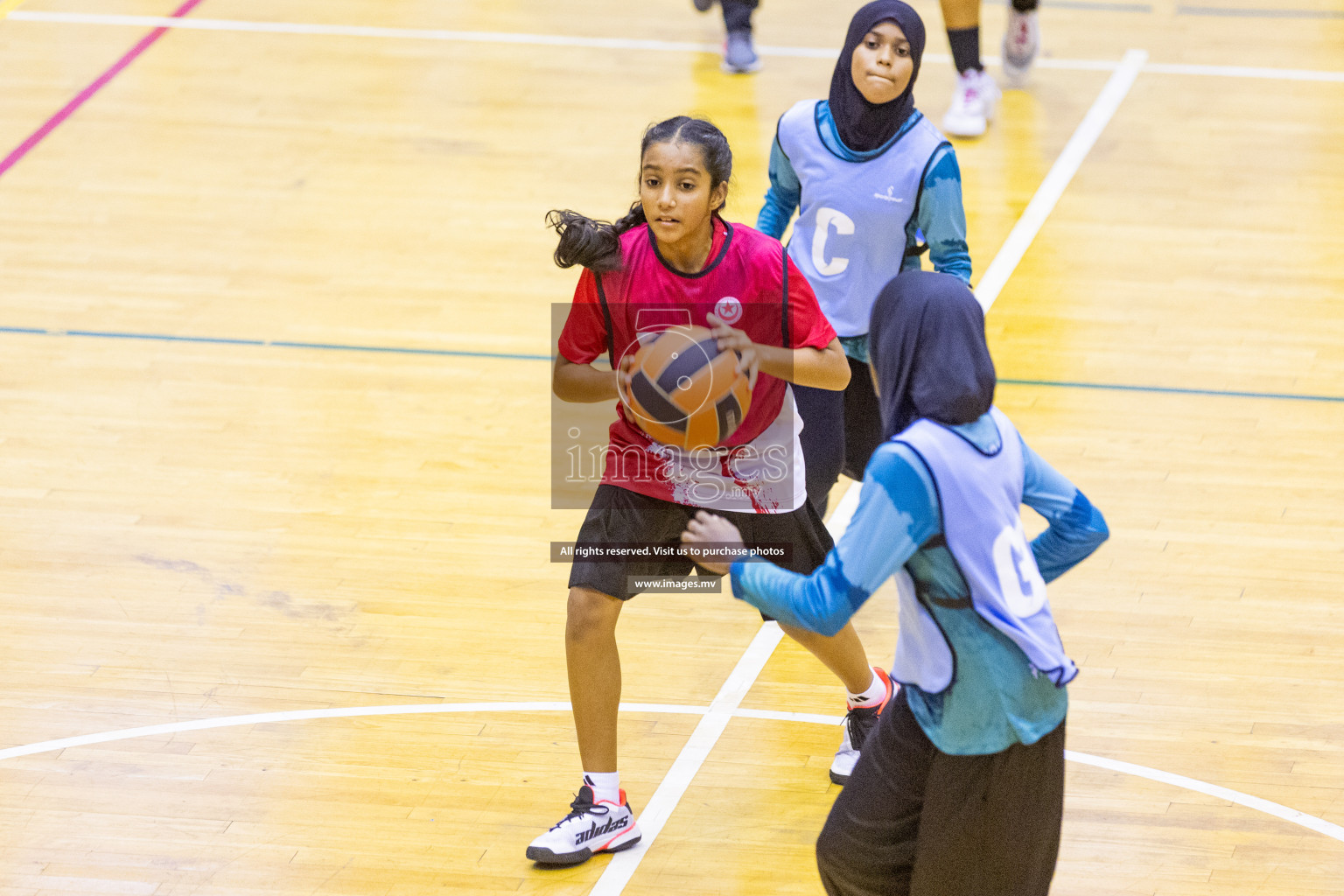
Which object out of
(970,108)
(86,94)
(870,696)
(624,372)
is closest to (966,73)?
(970,108)

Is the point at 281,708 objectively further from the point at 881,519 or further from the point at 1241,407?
the point at 1241,407

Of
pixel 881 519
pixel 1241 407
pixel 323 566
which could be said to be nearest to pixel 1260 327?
pixel 1241 407

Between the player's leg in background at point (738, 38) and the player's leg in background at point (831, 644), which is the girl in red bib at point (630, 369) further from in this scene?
the player's leg in background at point (738, 38)

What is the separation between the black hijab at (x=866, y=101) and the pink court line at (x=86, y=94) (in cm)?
504

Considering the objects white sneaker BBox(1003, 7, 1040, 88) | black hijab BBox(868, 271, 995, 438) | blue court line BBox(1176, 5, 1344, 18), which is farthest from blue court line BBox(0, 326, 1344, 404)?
blue court line BBox(1176, 5, 1344, 18)

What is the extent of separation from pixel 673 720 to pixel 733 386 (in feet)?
3.88

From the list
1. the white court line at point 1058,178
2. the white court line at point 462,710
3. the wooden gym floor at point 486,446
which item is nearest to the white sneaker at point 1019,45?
the wooden gym floor at point 486,446

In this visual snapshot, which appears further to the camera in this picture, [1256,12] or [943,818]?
[1256,12]

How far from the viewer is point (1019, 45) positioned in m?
8.64

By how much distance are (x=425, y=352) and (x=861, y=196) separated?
252 centimetres

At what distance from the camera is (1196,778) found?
411 centimetres

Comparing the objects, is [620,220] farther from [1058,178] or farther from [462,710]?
[1058,178]

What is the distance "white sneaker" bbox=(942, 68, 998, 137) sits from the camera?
8125mm

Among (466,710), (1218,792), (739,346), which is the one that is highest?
(739,346)
